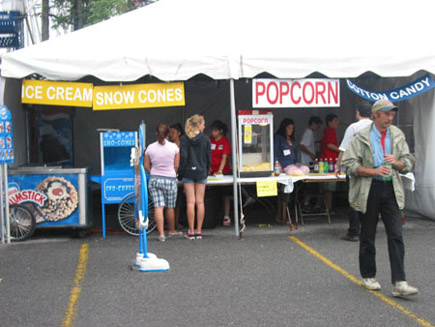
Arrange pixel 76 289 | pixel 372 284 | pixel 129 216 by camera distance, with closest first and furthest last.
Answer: pixel 372 284 → pixel 76 289 → pixel 129 216

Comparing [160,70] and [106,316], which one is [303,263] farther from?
[160,70]

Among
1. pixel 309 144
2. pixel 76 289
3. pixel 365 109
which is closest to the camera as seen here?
pixel 76 289

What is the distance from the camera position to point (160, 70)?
8.02m

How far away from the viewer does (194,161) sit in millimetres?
7945

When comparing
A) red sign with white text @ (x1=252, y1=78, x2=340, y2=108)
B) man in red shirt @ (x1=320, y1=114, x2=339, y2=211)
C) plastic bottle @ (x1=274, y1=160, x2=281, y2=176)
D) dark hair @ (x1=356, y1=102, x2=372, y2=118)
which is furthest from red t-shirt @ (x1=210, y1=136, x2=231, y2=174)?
dark hair @ (x1=356, y1=102, x2=372, y2=118)

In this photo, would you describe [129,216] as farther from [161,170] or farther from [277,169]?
[277,169]

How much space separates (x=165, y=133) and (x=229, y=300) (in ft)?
10.9

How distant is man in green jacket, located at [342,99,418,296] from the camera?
500 centimetres

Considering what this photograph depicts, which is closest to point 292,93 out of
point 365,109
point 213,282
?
point 365,109

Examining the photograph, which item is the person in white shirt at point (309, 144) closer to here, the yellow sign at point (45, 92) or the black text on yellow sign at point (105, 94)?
the black text on yellow sign at point (105, 94)

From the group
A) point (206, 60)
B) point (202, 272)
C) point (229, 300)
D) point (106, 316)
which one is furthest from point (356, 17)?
point (106, 316)

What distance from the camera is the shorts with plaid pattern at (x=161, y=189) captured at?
26.0 ft

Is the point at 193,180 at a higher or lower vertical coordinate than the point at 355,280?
higher

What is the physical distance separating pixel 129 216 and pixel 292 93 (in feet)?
10.4
